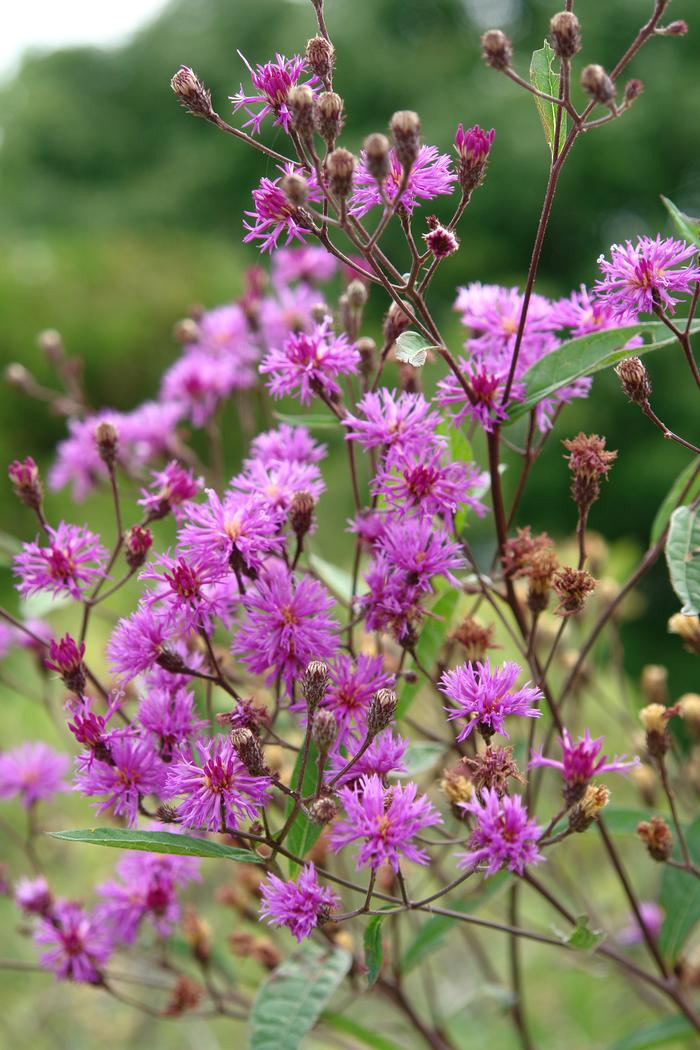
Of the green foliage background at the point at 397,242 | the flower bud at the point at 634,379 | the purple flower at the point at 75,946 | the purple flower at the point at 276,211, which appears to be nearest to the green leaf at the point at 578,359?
the flower bud at the point at 634,379

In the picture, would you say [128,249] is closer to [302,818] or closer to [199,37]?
[199,37]

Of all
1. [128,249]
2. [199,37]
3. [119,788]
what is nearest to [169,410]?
[119,788]

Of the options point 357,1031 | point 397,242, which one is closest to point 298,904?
point 357,1031

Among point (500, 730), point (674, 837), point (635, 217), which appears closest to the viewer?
point (500, 730)

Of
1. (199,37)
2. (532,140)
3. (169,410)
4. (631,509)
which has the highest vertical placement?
(199,37)

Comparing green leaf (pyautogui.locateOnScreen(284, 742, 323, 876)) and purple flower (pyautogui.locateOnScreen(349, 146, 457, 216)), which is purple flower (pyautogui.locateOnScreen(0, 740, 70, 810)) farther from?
purple flower (pyautogui.locateOnScreen(349, 146, 457, 216))

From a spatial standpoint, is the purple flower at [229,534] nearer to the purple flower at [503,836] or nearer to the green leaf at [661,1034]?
the purple flower at [503,836]
